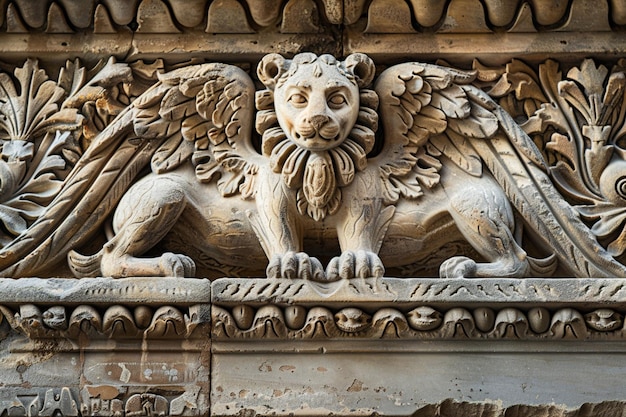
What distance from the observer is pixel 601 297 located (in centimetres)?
499

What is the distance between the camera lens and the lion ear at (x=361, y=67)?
529cm

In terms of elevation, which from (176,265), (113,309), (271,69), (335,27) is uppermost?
(335,27)

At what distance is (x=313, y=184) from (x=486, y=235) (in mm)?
663

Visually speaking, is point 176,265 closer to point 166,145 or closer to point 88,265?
point 88,265

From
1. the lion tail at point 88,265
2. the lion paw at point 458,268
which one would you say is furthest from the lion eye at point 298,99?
the lion tail at point 88,265

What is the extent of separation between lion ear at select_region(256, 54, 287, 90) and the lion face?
0.19 feet

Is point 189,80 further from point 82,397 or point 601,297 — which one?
point 601,297

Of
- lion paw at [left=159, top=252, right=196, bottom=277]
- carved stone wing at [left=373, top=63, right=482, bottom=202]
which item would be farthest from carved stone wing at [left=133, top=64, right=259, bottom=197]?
carved stone wing at [left=373, top=63, right=482, bottom=202]

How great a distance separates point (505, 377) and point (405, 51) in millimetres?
1363

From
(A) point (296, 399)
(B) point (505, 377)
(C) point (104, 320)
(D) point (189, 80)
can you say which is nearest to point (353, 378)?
(A) point (296, 399)

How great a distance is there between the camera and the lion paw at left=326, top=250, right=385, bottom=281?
16.3 feet

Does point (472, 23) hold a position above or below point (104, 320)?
above

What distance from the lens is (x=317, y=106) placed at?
5.06 meters

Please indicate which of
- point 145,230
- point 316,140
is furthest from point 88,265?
point 316,140
